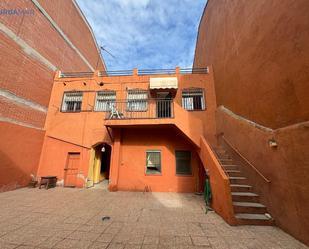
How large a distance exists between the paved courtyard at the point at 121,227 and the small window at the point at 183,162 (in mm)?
2091

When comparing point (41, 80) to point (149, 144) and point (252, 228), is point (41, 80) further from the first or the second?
point (252, 228)

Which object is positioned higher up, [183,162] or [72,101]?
[72,101]

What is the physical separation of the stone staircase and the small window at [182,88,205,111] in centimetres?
430

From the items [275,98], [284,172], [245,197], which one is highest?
[275,98]

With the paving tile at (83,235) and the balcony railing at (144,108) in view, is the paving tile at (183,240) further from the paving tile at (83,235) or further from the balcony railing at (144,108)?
the balcony railing at (144,108)

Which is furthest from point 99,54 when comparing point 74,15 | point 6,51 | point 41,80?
point 6,51

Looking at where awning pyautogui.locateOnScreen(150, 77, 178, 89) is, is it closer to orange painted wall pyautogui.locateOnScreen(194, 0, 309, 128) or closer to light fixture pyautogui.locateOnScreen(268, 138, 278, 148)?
orange painted wall pyautogui.locateOnScreen(194, 0, 309, 128)

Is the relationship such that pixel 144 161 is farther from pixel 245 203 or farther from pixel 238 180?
pixel 245 203

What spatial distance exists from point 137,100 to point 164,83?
2.01 meters

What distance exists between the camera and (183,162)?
8.28 meters

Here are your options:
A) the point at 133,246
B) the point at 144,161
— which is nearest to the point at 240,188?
the point at 133,246

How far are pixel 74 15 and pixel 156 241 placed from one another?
17.6 meters

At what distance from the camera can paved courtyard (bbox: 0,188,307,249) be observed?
3296mm

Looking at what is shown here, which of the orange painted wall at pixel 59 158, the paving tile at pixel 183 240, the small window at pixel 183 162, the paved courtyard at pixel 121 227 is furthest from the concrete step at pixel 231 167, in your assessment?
the orange painted wall at pixel 59 158
